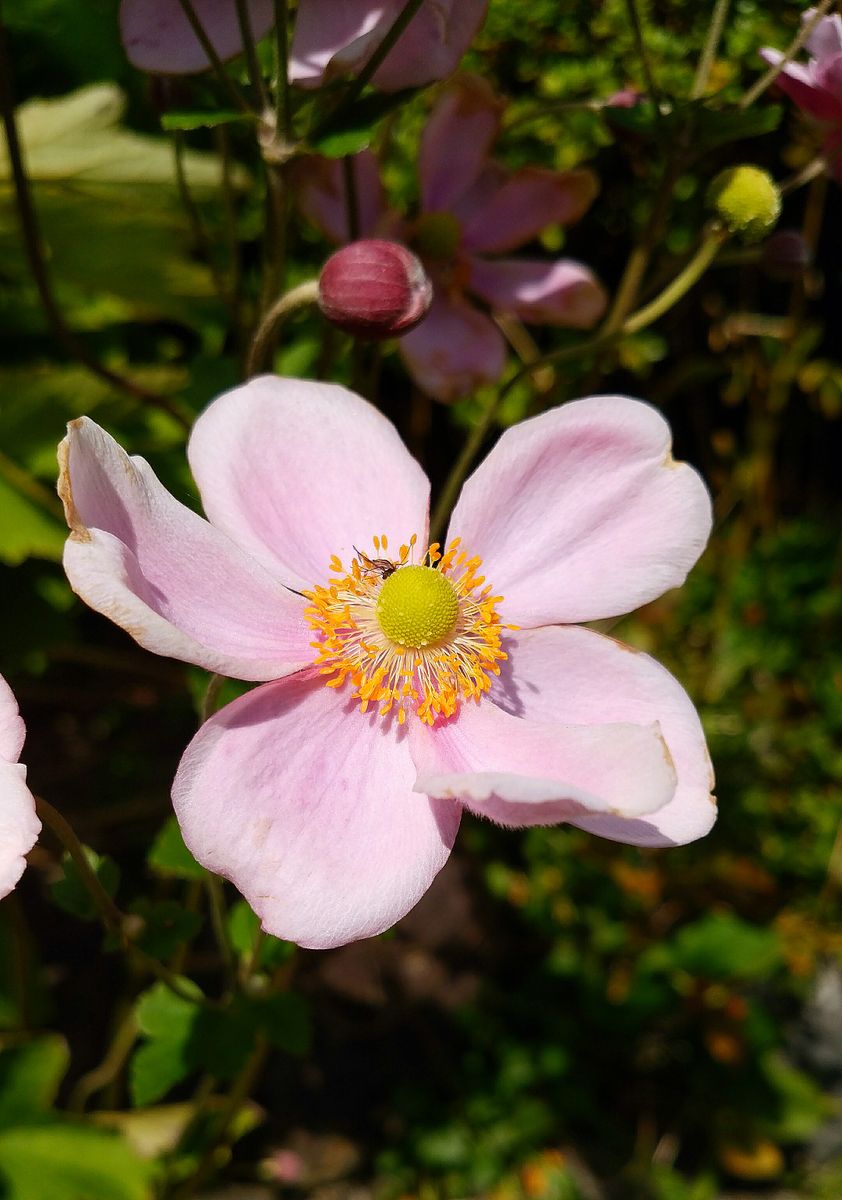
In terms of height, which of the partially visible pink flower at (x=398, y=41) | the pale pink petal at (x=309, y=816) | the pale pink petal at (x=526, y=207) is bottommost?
the pale pink petal at (x=309, y=816)

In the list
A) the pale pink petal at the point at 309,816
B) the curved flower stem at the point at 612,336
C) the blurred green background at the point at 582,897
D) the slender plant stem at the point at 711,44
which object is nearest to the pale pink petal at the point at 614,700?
the pale pink petal at the point at 309,816

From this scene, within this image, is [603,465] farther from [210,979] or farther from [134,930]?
[210,979]

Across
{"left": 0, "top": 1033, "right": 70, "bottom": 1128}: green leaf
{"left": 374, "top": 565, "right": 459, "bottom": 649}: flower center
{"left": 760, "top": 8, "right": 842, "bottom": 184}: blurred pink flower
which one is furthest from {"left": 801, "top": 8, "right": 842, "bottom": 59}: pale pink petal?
{"left": 0, "top": 1033, "right": 70, "bottom": 1128}: green leaf

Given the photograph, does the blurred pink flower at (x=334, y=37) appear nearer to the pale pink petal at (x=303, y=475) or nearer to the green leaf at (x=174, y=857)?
the pale pink petal at (x=303, y=475)

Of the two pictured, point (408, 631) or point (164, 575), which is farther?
point (408, 631)

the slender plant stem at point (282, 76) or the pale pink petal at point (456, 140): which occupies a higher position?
the slender plant stem at point (282, 76)

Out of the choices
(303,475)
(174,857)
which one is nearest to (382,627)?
(303,475)

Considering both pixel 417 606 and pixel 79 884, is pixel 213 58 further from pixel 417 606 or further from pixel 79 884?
pixel 79 884
